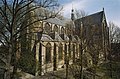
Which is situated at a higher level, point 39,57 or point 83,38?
point 83,38

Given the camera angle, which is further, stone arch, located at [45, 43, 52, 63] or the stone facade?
stone arch, located at [45, 43, 52, 63]

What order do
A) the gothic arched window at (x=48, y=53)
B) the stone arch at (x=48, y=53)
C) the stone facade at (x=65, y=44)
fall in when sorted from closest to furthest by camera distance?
the stone facade at (x=65, y=44), the stone arch at (x=48, y=53), the gothic arched window at (x=48, y=53)

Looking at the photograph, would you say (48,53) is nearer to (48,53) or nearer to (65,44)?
(48,53)

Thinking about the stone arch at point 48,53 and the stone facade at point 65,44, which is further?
the stone arch at point 48,53

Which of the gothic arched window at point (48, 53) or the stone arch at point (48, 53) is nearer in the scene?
the stone arch at point (48, 53)

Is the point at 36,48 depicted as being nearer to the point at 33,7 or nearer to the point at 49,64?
the point at 49,64

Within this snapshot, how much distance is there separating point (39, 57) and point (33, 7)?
876 inches

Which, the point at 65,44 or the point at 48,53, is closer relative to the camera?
the point at 48,53

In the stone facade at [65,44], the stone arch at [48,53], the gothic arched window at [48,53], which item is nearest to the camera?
the stone facade at [65,44]

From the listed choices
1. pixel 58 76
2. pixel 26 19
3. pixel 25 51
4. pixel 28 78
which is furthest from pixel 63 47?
pixel 26 19

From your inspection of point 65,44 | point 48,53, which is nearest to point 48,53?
point 48,53

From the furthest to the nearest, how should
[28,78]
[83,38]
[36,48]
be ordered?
1. [36,48]
2. [28,78]
3. [83,38]

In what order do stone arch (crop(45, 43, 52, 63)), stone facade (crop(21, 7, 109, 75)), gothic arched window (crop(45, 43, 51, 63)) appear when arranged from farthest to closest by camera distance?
gothic arched window (crop(45, 43, 51, 63)), stone arch (crop(45, 43, 52, 63)), stone facade (crop(21, 7, 109, 75))

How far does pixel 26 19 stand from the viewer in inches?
573
